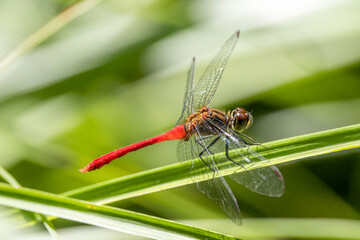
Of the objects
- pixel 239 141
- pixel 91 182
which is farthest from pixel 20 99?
pixel 239 141

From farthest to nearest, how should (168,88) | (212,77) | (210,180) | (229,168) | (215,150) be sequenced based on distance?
(168,88) → (212,77) → (215,150) → (210,180) → (229,168)

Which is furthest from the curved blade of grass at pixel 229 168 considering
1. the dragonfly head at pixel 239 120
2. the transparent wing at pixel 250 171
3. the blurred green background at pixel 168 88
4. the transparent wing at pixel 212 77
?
the blurred green background at pixel 168 88

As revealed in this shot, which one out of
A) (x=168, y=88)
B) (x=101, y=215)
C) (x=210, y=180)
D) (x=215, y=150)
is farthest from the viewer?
(x=168, y=88)

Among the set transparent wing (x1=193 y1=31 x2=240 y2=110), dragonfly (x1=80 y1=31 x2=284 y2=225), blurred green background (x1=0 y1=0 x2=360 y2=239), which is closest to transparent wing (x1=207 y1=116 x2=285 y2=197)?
dragonfly (x1=80 y1=31 x2=284 y2=225)

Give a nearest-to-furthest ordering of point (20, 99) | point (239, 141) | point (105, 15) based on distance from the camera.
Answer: point (239, 141) → point (20, 99) → point (105, 15)

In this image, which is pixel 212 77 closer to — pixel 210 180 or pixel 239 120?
pixel 239 120

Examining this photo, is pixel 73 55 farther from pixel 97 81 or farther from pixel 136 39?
pixel 136 39

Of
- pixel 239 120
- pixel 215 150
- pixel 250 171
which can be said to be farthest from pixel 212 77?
pixel 250 171

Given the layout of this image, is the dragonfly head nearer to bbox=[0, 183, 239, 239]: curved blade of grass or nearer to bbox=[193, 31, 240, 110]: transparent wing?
bbox=[193, 31, 240, 110]: transparent wing
